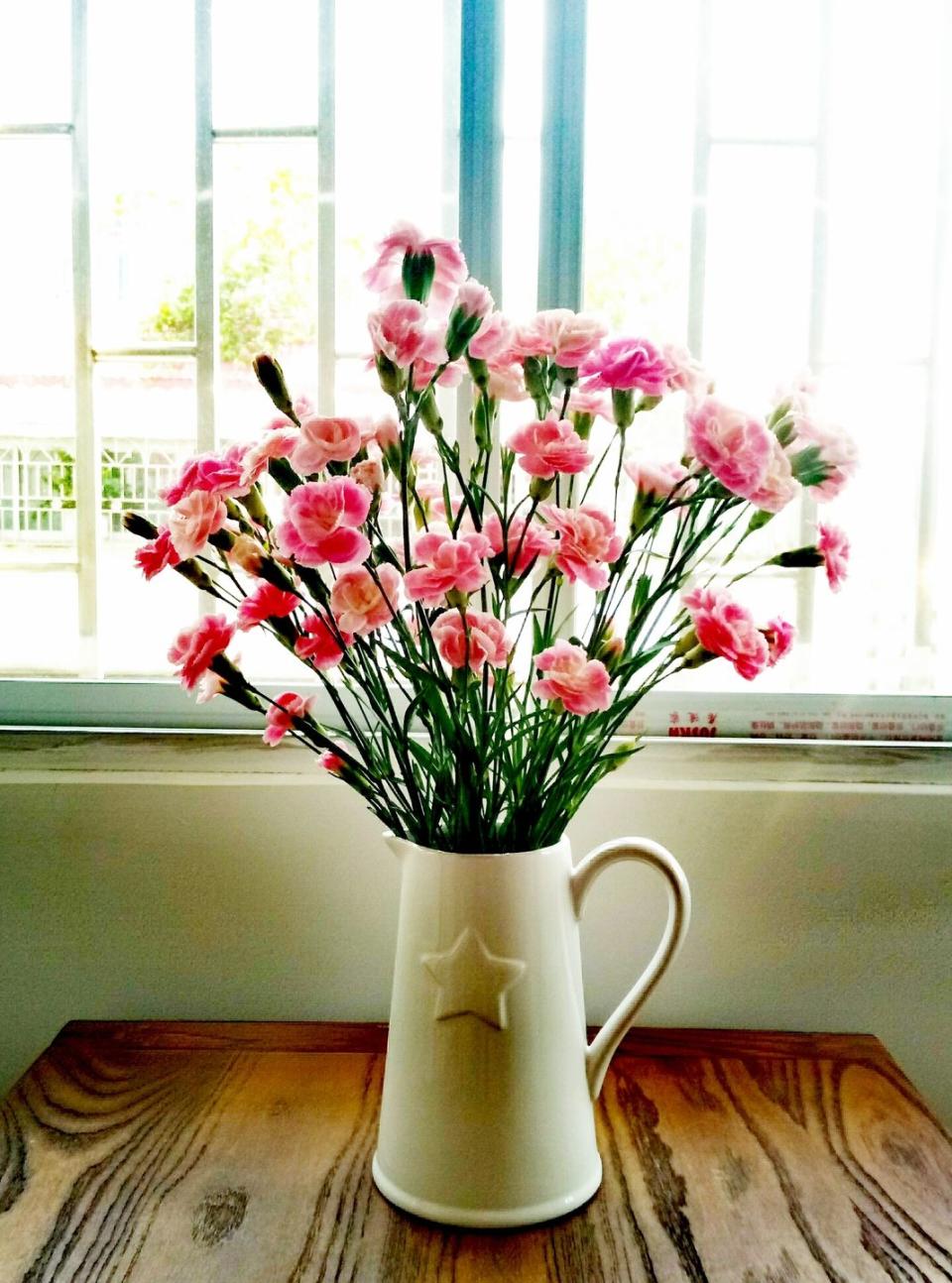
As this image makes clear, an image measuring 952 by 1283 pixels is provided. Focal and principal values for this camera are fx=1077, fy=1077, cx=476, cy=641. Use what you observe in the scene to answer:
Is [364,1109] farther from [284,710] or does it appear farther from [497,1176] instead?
[284,710]

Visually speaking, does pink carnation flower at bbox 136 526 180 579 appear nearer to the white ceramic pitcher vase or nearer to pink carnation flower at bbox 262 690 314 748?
pink carnation flower at bbox 262 690 314 748

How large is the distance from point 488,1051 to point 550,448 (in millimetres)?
392

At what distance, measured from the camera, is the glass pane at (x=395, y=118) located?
46.8 inches

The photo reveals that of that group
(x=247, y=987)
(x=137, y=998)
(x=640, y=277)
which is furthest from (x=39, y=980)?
(x=640, y=277)

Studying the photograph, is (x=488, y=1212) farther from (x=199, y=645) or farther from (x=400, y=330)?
(x=400, y=330)

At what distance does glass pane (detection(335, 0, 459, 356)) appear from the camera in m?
1.19

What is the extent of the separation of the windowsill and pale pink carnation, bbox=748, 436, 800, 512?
52 cm

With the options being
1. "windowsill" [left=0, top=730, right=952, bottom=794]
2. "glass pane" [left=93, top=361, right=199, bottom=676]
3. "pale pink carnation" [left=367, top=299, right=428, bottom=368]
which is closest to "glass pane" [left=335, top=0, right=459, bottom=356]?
"glass pane" [left=93, top=361, right=199, bottom=676]

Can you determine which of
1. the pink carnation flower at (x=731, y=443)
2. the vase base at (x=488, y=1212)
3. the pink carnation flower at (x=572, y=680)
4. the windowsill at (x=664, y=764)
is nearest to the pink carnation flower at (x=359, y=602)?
the pink carnation flower at (x=572, y=680)

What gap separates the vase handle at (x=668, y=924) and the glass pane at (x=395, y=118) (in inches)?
27.6

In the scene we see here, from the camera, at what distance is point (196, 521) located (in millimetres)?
635

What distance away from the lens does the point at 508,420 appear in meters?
1.22

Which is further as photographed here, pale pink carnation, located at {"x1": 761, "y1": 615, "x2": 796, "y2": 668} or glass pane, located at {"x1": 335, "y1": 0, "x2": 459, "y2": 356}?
glass pane, located at {"x1": 335, "y1": 0, "x2": 459, "y2": 356}

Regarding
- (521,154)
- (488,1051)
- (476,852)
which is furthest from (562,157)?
(488,1051)
